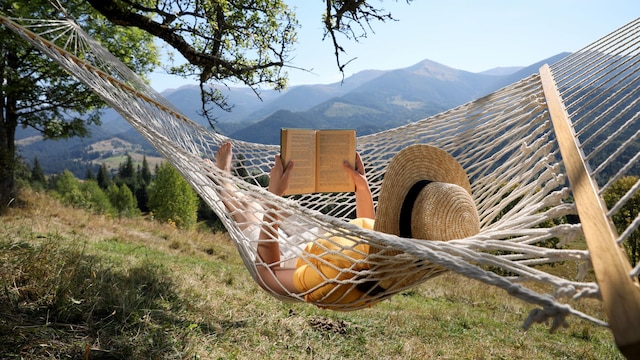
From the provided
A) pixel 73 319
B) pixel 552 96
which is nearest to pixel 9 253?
pixel 73 319

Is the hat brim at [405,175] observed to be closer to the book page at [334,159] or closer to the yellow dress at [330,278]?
the yellow dress at [330,278]

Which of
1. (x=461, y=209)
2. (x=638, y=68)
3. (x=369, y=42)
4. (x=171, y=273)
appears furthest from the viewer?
(x=369, y=42)

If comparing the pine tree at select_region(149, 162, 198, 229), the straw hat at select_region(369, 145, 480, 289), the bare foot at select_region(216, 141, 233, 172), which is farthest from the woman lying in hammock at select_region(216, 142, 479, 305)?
the pine tree at select_region(149, 162, 198, 229)

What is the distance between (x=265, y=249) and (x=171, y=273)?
3.84 feet

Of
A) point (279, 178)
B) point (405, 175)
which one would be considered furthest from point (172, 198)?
point (405, 175)

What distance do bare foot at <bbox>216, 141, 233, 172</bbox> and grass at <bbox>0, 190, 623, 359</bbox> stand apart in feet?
2.14

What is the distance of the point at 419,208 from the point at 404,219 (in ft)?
0.18

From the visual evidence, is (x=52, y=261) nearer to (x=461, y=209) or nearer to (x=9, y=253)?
(x=9, y=253)

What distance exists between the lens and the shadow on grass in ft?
4.56

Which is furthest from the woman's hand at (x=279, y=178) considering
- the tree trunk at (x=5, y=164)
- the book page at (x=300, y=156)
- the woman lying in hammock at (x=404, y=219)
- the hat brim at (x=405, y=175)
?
the tree trunk at (x=5, y=164)

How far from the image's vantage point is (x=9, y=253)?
1.82m

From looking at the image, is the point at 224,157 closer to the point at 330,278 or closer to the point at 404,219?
the point at 330,278

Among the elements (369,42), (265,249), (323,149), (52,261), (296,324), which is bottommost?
(296,324)

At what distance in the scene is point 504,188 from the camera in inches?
59.9
